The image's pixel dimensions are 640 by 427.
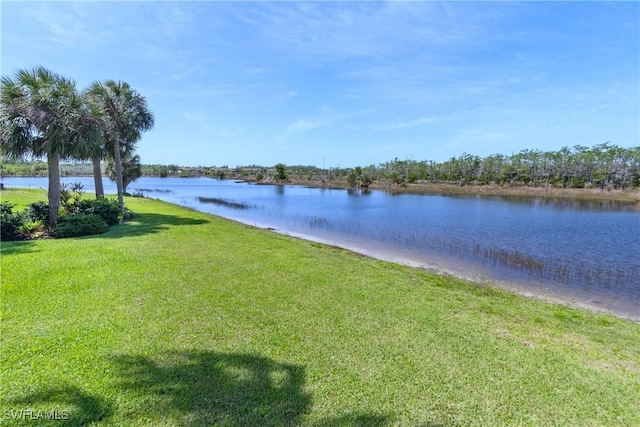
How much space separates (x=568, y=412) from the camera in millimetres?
3309

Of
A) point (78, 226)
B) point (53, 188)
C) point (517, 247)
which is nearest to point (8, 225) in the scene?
point (78, 226)

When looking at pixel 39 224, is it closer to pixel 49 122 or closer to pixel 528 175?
pixel 49 122

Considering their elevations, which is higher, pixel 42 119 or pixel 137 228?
pixel 42 119

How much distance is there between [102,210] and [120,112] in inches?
252

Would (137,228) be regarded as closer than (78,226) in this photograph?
Answer: No

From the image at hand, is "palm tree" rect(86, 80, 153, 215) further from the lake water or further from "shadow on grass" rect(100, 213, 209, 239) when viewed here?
the lake water

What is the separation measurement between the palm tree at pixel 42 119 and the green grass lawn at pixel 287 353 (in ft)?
21.9

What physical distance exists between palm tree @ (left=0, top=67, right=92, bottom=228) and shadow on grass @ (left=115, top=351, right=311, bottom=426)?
459 inches

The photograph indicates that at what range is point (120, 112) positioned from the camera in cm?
1711

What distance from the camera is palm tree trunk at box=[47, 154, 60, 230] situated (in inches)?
469

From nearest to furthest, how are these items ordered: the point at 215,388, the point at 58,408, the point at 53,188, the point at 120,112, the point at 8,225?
the point at 58,408 → the point at 215,388 → the point at 8,225 → the point at 53,188 → the point at 120,112

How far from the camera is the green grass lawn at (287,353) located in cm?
317

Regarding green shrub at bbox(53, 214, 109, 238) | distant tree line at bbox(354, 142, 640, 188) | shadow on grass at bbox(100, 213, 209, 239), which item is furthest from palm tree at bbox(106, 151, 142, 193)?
distant tree line at bbox(354, 142, 640, 188)

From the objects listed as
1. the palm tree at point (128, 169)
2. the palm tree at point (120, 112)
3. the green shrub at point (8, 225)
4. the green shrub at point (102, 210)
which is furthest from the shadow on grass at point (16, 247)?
the palm tree at point (128, 169)
